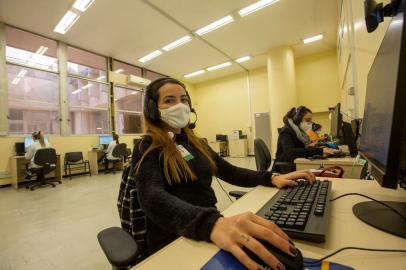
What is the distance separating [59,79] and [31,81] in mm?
582

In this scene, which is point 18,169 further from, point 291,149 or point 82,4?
point 291,149

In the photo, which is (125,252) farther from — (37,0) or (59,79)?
(59,79)

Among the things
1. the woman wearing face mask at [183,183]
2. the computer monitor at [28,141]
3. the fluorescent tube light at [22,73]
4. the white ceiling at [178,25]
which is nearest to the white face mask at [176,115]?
the woman wearing face mask at [183,183]

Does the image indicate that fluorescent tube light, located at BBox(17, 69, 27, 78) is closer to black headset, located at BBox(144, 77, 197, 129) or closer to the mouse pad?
black headset, located at BBox(144, 77, 197, 129)

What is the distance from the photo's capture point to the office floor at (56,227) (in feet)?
5.23

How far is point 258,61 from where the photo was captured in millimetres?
7562

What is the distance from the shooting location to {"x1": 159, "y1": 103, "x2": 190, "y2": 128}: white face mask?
0.93 m

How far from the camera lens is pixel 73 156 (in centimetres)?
532

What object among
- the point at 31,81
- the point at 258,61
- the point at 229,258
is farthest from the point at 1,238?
the point at 258,61

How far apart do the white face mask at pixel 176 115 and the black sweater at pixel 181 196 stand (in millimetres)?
66

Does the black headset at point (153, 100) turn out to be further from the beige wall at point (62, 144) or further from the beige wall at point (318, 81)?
the beige wall at point (318, 81)

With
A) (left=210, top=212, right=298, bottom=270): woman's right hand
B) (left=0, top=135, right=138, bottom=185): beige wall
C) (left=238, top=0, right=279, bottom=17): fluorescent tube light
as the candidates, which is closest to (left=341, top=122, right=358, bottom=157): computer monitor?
(left=210, top=212, right=298, bottom=270): woman's right hand

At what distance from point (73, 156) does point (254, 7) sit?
18.1 feet

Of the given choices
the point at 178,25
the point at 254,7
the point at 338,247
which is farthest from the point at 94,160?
the point at 338,247
